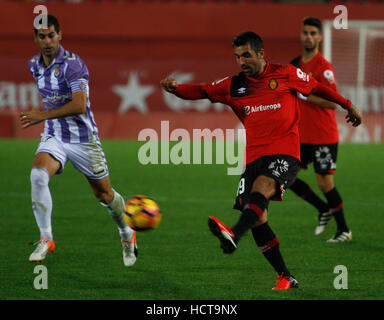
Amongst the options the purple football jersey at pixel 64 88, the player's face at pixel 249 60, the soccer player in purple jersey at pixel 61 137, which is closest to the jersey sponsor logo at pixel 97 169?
the soccer player in purple jersey at pixel 61 137

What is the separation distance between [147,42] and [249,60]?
61.3 feet

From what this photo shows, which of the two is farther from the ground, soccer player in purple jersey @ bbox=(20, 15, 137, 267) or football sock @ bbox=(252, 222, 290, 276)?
soccer player in purple jersey @ bbox=(20, 15, 137, 267)

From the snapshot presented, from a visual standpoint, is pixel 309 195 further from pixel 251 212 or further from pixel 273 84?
pixel 251 212

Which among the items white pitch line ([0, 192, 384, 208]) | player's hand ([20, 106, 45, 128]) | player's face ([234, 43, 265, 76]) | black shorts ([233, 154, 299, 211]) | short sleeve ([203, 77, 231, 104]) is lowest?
white pitch line ([0, 192, 384, 208])

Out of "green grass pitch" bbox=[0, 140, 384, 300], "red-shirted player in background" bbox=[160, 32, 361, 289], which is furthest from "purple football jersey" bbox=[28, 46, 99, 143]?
"red-shirted player in background" bbox=[160, 32, 361, 289]

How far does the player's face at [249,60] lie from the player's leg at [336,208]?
8.91 feet

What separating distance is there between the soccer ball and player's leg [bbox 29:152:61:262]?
695 mm

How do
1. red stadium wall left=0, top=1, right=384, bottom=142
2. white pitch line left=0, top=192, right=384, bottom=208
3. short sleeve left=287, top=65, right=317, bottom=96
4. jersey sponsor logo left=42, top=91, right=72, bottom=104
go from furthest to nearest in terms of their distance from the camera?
red stadium wall left=0, top=1, right=384, bottom=142, white pitch line left=0, top=192, right=384, bottom=208, jersey sponsor logo left=42, top=91, right=72, bottom=104, short sleeve left=287, top=65, right=317, bottom=96

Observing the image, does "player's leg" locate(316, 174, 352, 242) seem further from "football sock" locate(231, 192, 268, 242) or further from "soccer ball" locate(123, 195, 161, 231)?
"football sock" locate(231, 192, 268, 242)

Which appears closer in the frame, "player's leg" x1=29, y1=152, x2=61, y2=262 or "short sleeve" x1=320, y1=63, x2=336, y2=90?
"player's leg" x1=29, y1=152, x2=61, y2=262

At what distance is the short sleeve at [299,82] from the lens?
225 inches

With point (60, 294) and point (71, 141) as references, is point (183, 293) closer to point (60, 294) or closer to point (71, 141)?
point (60, 294)

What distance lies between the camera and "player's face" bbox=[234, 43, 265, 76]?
545 centimetres
